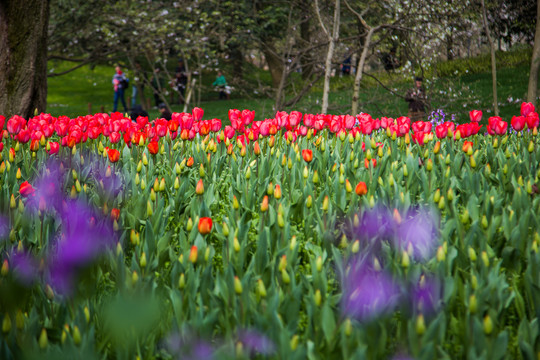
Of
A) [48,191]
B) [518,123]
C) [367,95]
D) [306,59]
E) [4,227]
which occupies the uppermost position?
[306,59]

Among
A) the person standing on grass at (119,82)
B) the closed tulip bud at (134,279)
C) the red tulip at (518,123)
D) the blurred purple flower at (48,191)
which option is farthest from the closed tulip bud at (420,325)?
the person standing on grass at (119,82)

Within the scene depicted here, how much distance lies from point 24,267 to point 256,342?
44.1 inches

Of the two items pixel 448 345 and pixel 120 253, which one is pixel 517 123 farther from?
pixel 120 253

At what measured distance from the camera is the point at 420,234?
2432mm

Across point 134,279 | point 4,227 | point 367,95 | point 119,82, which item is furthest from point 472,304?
point 119,82

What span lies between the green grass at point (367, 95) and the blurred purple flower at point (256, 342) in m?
6.26

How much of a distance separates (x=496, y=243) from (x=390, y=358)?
110 cm

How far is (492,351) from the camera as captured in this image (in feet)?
5.31

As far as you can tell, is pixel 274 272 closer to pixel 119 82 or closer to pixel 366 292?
pixel 366 292

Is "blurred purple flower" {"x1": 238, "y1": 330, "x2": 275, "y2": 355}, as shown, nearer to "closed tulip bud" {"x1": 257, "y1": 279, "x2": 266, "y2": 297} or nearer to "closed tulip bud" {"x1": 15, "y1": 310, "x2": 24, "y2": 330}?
"closed tulip bud" {"x1": 257, "y1": 279, "x2": 266, "y2": 297}

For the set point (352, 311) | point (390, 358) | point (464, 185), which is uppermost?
point (464, 185)

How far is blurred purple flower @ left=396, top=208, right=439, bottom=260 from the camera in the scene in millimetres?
2346

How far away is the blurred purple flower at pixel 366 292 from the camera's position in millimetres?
1812

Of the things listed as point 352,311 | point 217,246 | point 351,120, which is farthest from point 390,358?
point 351,120
